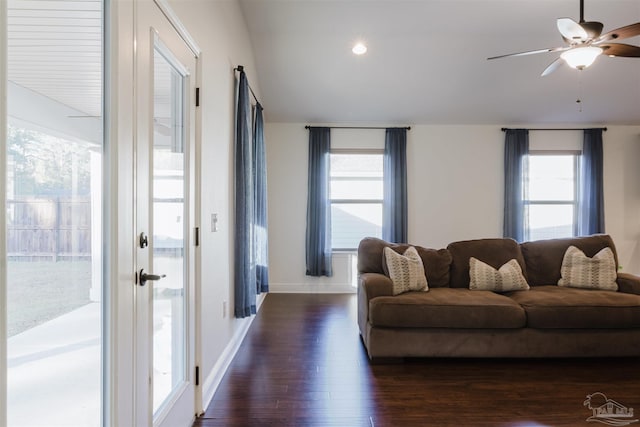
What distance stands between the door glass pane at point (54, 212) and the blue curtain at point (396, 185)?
4.44 meters

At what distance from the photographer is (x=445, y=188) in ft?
17.6

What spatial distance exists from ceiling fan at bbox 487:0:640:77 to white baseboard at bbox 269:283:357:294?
3719 millimetres

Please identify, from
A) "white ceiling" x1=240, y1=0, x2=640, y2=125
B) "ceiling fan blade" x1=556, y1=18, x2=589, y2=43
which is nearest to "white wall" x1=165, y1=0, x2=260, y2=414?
"white ceiling" x1=240, y1=0, x2=640, y2=125

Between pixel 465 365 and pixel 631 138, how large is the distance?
5.05 meters

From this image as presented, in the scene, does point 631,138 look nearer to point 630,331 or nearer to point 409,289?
point 630,331

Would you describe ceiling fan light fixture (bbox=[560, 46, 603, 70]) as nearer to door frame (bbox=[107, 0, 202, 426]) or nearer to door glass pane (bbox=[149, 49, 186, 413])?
door glass pane (bbox=[149, 49, 186, 413])

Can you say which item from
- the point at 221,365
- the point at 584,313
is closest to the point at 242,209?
the point at 221,365

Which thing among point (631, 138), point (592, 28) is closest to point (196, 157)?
point (592, 28)

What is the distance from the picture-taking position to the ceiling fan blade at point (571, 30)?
92.7 inches

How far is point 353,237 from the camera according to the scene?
542cm

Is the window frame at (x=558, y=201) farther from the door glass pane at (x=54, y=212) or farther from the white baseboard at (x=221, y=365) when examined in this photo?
the door glass pane at (x=54, y=212)

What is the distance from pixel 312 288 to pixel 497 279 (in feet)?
9.35

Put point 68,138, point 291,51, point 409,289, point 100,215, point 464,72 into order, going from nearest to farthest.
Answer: point 68,138
point 100,215
point 409,289
point 291,51
point 464,72

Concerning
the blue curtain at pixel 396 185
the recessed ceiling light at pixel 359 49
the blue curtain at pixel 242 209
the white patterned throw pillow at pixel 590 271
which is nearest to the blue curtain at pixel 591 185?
the white patterned throw pillow at pixel 590 271
